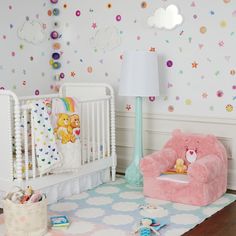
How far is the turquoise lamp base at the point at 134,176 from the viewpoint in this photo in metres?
3.64

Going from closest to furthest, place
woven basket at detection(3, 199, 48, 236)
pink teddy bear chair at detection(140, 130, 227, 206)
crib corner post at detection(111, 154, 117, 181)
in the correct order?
woven basket at detection(3, 199, 48, 236)
pink teddy bear chair at detection(140, 130, 227, 206)
crib corner post at detection(111, 154, 117, 181)

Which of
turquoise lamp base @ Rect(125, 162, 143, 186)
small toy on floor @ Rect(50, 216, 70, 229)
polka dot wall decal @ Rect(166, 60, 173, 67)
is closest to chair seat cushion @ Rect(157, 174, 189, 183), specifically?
turquoise lamp base @ Rect(125, 162, 143, 186)

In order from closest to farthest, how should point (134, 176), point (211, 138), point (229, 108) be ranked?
point (211, 138)
point (229, 108)
point (134, 176)

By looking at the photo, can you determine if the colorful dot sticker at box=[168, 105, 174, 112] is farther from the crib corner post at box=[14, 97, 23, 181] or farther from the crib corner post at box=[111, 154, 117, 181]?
the crib corner post at box=[14, 97, 23, 181]

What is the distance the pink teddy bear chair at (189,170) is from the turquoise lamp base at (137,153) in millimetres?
228

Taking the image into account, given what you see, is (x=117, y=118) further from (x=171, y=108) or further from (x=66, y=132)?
(x=66, y=132)

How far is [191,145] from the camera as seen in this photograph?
3502mm

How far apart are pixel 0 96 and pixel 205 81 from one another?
1.55 metres

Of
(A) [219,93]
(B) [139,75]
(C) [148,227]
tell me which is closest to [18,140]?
(C) [148,227]

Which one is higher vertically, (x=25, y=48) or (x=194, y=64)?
(x=25, y=48)

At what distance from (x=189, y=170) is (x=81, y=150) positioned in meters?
0.83

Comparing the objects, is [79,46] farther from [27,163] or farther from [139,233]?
[139,233]

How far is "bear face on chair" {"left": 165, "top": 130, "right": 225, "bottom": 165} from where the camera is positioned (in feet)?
11.3

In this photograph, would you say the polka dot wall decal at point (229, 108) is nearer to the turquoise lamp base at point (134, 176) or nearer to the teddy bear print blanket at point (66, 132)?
the turquoise lamp base at point (134, 176)
